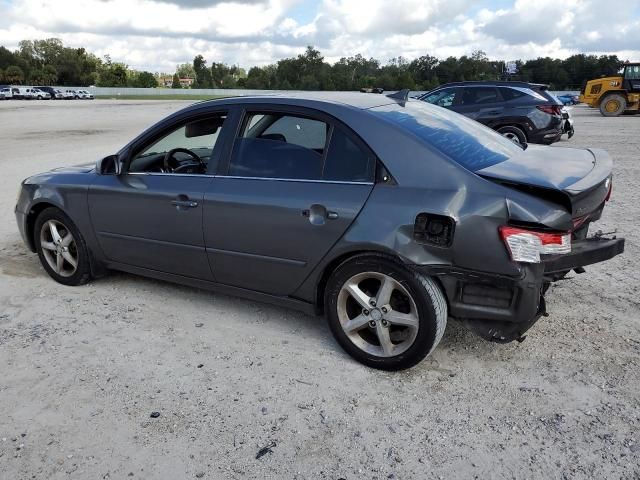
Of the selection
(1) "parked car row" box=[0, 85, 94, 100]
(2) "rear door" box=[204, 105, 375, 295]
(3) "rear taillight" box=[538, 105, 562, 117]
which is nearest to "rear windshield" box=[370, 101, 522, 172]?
(2) "rear door" box=[204, 105, 375, 295]

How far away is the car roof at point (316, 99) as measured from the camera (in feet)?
11.6

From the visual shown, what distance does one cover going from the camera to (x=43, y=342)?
12.2 feet

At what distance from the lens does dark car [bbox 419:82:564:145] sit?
1262 cm

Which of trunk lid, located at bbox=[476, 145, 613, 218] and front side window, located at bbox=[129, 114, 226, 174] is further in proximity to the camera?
front side window, located at bbox=[129, 114, 226, 174]

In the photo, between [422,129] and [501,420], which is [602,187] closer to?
[422,129]

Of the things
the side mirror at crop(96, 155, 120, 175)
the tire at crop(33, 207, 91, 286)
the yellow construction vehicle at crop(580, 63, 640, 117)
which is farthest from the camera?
the yellow construction vehicle at crop(580, 63, 640, 117)

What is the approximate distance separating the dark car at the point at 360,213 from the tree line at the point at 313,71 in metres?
27.1

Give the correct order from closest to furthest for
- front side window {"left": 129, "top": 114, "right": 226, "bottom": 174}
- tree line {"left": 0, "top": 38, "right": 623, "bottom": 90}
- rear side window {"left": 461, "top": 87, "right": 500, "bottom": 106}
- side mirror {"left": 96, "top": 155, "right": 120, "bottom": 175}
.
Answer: front side window {"left": 129, "top": 114, "right": 226, "bottom": 174}
side mirror {"left": 96, "top": 155, "right": 120, "bottom": 175}
rear side window {"left": 461, "top": 87, "right": 500, "bottom": 106}
tree line {"left": 0, "top": 38, "right": 623, "bottom": 90}

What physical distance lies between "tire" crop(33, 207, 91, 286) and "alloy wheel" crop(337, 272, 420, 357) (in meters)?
2.40

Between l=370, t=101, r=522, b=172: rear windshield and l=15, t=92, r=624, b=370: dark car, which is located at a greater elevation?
l=370, t=101, r=522, b=172: rear windshield

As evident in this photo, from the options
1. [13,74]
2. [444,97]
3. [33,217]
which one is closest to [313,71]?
[13,74]

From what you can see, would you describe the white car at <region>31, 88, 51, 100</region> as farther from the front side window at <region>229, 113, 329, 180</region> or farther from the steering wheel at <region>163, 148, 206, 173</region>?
the front side window at <region>229, 113, 329, 180</region>

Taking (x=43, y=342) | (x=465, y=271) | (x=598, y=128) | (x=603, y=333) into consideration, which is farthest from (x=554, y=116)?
(x=43, y=342)

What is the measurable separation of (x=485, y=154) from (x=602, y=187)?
69cm
